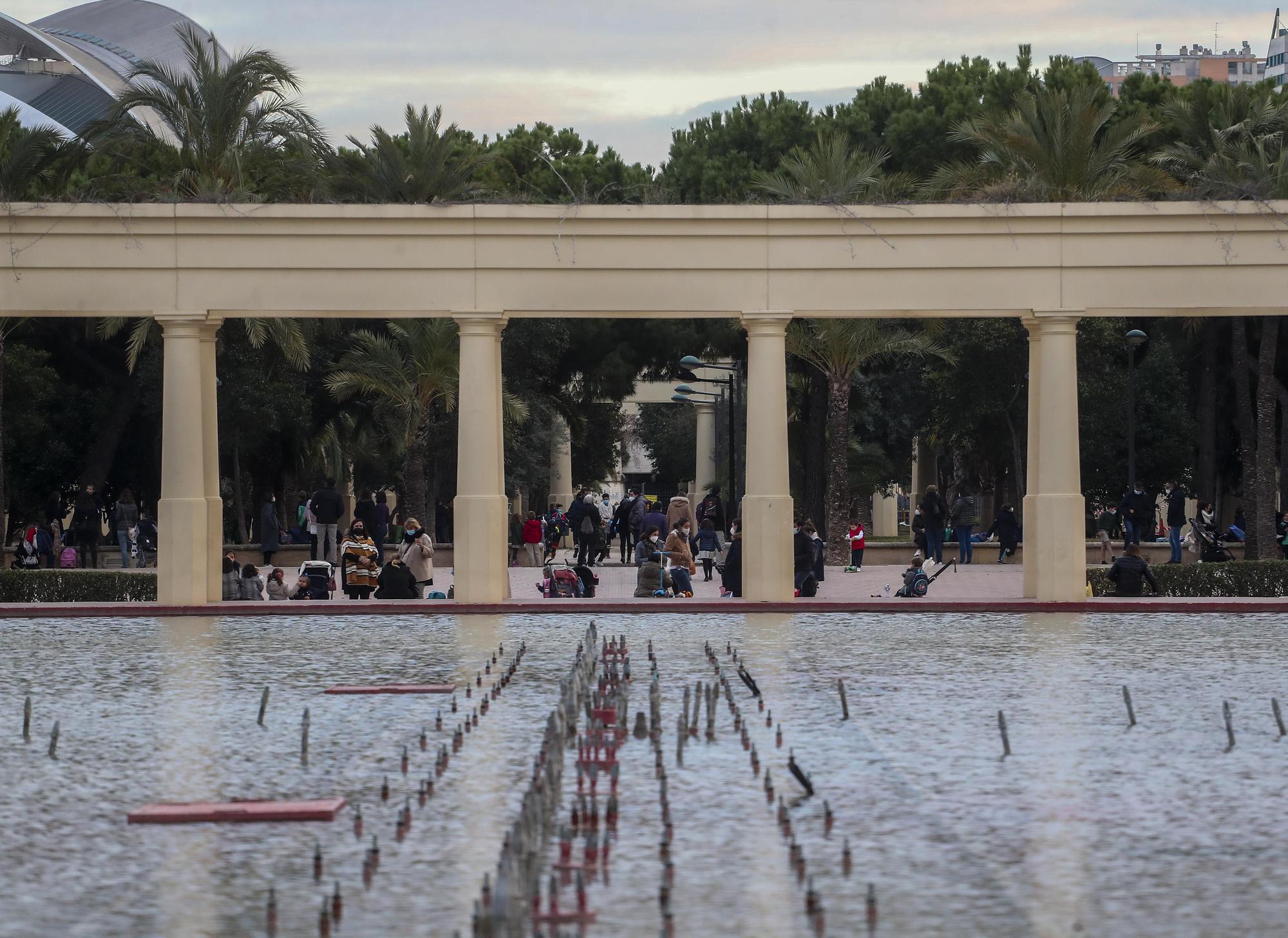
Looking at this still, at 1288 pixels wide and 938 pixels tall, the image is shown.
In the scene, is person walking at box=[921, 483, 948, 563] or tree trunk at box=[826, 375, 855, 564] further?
tree trunk at box=[826, 375, 855, 564]

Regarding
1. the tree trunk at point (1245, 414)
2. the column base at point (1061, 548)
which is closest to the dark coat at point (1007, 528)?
the tree trunk at point (1245, 414)

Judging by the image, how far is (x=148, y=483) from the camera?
42062 millimetres

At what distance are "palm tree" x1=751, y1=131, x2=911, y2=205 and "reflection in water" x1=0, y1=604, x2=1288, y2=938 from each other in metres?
8.63

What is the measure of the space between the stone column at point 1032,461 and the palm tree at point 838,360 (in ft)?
42.2

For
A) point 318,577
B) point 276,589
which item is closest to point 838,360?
point 318,577

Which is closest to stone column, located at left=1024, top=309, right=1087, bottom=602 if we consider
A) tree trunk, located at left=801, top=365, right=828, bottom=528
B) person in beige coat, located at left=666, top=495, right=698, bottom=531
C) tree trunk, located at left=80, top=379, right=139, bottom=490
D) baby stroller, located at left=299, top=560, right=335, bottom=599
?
person in beige coat, located at left=666, top=495, right=698, bottom=531

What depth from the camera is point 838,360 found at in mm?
37031

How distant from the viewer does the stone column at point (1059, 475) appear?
22750 millimetres

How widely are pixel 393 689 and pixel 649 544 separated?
525 inches

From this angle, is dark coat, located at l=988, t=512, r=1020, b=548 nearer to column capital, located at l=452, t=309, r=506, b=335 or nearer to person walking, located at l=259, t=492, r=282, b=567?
person walking, located at l=259, t=492, r=282, b=567

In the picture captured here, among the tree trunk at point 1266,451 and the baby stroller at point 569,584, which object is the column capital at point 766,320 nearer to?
the baby stroller at point 569,584

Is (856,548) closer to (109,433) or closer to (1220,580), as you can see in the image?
(1220,580)

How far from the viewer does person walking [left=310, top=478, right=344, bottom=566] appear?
104 feet

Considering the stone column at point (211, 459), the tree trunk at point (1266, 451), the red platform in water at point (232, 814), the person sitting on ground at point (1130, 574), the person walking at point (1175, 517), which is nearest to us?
the red platform in water at point (232, 814)
